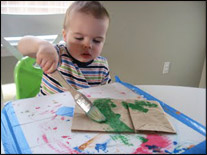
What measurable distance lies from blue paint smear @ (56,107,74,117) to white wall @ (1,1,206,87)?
759 mm

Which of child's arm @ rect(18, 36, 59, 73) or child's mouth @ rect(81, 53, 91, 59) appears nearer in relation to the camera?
child's arm @ rect(18, 36, 59, 73)

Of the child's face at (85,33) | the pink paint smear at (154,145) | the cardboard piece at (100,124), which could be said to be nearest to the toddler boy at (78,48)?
the child's face at (85,33)

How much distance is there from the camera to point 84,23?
57cm

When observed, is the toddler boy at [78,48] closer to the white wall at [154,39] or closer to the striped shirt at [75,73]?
the striped shirt at [75,73]


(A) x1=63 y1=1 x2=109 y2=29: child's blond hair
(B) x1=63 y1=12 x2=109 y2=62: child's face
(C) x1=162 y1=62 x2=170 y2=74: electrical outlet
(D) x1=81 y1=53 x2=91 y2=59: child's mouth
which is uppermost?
(A) x1=63 y1=1 x2=109 y2=29: child's blond hair

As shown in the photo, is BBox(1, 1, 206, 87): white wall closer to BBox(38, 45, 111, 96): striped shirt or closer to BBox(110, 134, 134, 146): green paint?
BBox(38, 45, 111, 96): striped shirt

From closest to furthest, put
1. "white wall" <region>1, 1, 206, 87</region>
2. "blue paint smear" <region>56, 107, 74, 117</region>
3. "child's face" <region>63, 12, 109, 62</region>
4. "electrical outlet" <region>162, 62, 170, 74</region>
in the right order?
"blue paint smear" <region>56, 107, 74, 117</region>, "child's face" <region>63, 12, 109, 62</region>, "white wall" <region>1, 1, 206, 87</region>, "electrical outlet" <region>162, 62, 170, 74</region>

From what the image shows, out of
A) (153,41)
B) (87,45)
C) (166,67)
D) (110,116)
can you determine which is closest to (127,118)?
(110,116)

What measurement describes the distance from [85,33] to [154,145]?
33 cm

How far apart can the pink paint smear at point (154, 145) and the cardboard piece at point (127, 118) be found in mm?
16

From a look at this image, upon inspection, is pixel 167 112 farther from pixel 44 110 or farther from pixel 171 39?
pixel 171 39

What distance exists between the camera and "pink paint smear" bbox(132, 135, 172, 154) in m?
0.36

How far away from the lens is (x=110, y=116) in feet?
1.45

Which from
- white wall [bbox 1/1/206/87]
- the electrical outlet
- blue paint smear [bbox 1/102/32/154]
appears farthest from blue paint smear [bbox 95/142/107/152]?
the electrical outlet
